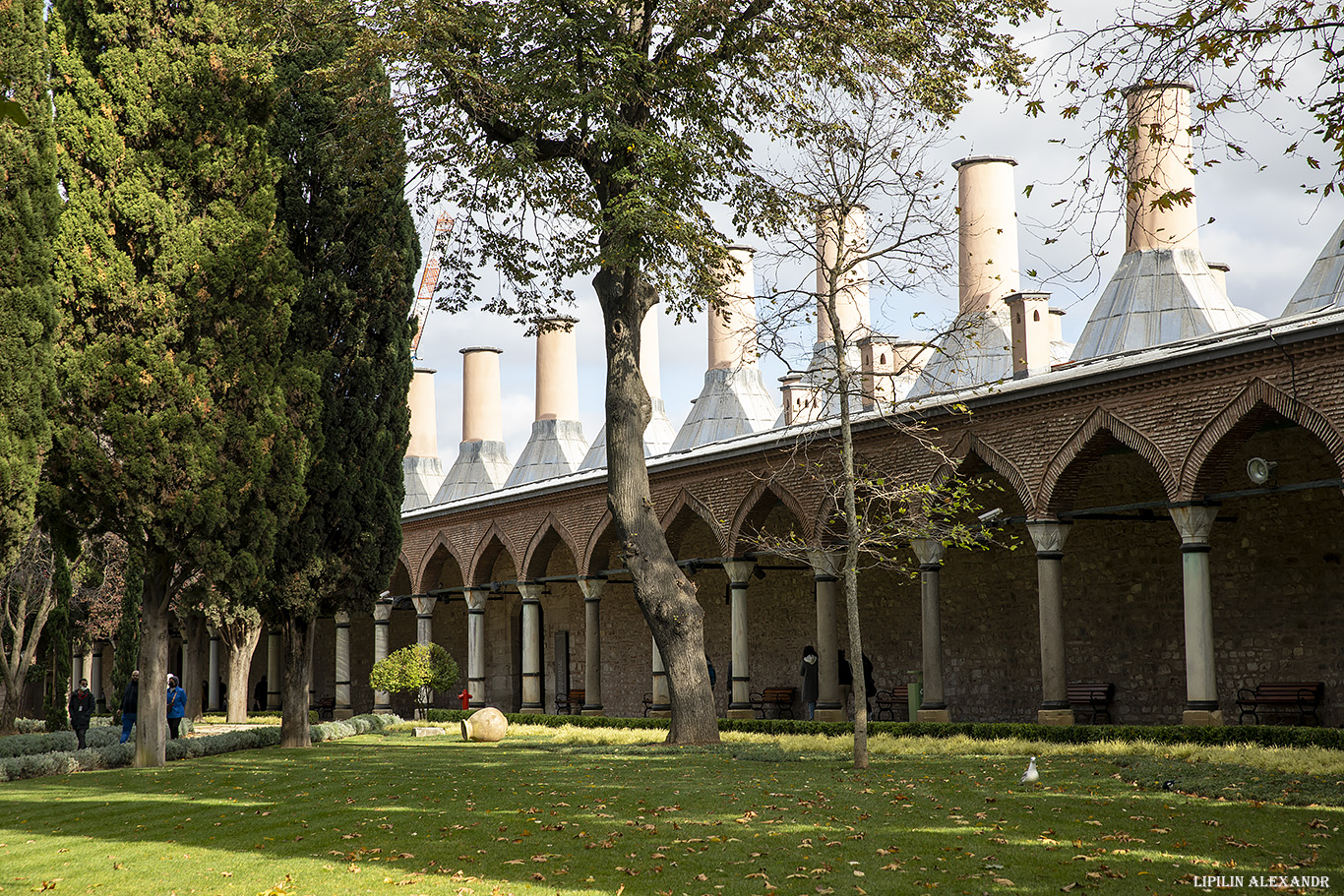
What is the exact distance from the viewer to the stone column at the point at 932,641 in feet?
56.1

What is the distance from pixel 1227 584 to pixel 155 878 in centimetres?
1408

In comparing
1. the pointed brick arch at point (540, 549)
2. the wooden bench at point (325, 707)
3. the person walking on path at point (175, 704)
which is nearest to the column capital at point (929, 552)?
the pointed brick arch at point (540, 549)

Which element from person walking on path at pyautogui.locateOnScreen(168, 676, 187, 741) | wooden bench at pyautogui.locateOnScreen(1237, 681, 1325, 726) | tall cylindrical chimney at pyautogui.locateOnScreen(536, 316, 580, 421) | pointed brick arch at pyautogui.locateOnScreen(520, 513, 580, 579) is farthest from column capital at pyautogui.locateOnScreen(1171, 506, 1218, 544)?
tall cylindrical chimney at pyautogui.locateOnScreen(536, 316, 580, 421)

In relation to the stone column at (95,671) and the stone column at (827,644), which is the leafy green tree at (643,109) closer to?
the stone column at (827,644)

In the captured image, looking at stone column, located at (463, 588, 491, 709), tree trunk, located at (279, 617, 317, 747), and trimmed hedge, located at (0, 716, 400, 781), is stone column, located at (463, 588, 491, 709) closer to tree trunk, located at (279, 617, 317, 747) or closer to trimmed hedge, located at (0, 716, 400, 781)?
trimmed hedge, located at (0, 716, 400, 781)

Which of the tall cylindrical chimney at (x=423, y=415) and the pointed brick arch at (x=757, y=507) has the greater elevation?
the tall cylindrical chimney at (x=423, y=415)

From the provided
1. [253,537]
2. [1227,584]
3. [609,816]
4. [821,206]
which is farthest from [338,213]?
[1227,584]

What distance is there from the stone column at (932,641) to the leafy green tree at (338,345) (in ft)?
25.2

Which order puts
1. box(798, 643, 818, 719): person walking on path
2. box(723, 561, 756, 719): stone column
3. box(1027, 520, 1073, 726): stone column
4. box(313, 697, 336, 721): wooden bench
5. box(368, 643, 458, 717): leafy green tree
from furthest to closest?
box(313, 697, 336, 721): wooden bench → box(368, 643, 458, 717): leafy green tree → box(723, 561, 756, 719): stone column → box(798, 643, 818, 719): person walking on path → box(1027, 520, 1073, 726): stone column

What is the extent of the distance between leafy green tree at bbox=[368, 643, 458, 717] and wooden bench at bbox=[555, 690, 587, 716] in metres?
3.06

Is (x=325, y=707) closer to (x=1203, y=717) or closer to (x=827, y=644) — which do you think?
(x=827, y=644)

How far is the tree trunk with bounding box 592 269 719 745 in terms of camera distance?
15.0 metres

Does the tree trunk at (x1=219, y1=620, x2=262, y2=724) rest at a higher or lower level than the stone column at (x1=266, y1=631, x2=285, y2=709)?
higher

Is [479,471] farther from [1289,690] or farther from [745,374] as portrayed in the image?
[1289,690]
